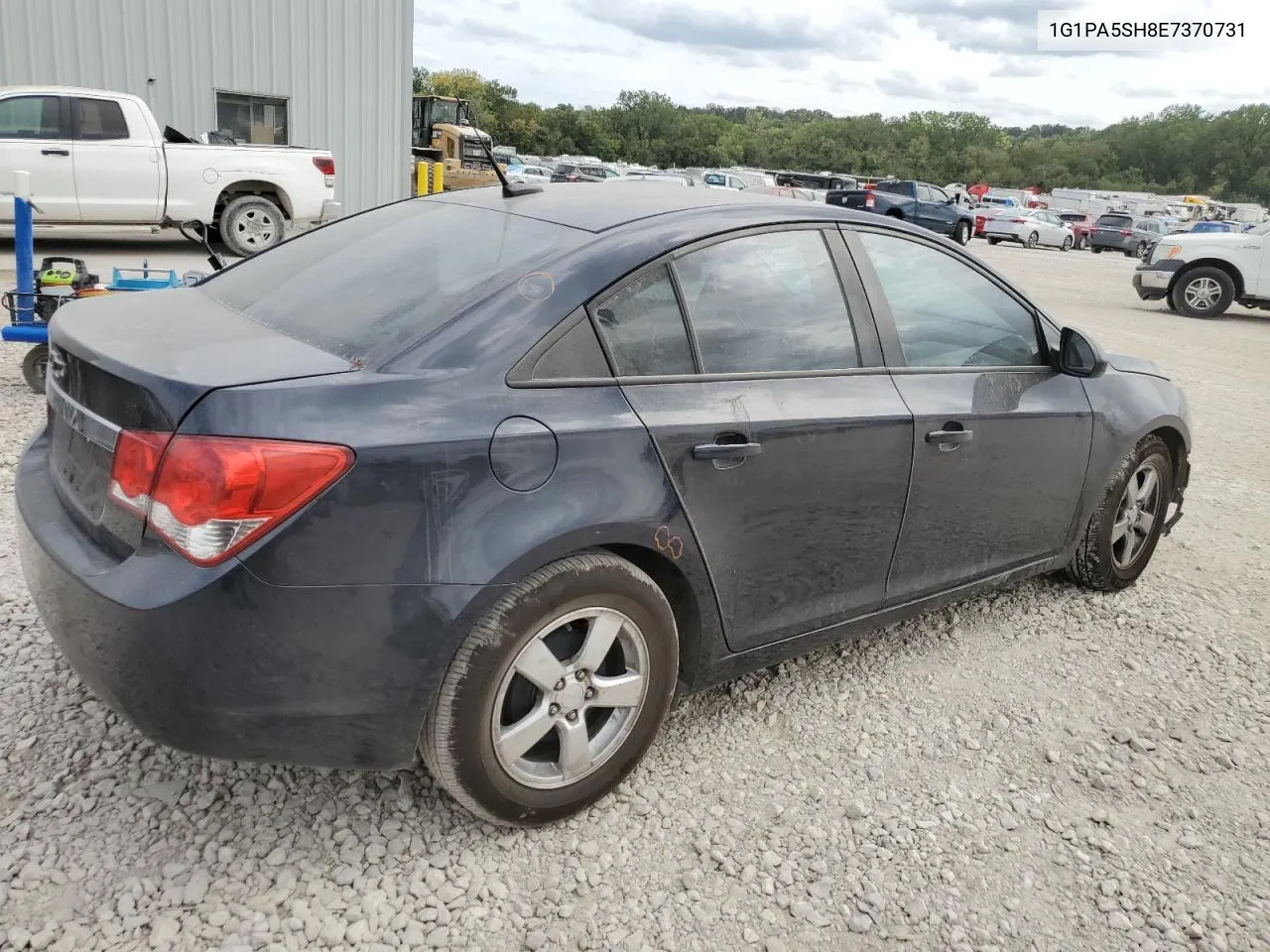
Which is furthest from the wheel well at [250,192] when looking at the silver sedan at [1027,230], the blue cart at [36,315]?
the silver sedan at [1027,230]

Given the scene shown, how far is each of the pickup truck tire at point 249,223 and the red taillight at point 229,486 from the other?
1159cm

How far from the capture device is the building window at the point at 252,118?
16.8m

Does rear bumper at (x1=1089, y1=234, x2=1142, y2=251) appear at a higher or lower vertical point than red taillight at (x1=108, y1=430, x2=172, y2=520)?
lower

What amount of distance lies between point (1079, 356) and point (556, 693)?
2.28 metres

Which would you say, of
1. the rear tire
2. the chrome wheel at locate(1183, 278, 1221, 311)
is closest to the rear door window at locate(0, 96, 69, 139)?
the rear tire

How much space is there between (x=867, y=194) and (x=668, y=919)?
101ft

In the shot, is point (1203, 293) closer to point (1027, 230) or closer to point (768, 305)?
point (768, 305)

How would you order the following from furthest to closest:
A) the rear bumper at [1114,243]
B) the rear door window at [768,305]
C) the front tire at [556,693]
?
the rear bumper at [1114,243]
the rear door window at [768,305]
the front tire at [556,693]

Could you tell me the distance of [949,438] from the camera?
3133 millimetres

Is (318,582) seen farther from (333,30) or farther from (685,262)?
(333,30)

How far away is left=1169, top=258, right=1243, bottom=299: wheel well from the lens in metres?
15.1

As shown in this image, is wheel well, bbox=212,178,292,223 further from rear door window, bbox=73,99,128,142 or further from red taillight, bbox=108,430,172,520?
red taillight, bbox=108,430,172,520

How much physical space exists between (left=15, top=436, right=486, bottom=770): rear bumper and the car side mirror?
2413 mm

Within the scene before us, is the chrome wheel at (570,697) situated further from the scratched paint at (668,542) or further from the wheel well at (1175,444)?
the wheel well at (1175,444)
